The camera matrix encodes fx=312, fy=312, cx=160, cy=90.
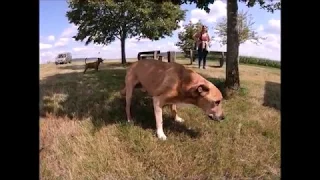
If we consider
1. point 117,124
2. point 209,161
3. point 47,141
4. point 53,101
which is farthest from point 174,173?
point 53,101

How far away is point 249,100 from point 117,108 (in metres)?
1.38

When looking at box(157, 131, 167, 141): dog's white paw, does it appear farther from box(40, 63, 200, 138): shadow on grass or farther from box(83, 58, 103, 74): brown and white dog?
box(83, 58, 103, 74): brown and white dog

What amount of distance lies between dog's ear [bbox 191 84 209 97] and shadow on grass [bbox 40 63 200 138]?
355 mm

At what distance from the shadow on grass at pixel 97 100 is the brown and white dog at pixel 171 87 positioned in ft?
0.28

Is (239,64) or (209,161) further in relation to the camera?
(239,64)

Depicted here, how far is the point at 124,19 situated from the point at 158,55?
48 centimetres

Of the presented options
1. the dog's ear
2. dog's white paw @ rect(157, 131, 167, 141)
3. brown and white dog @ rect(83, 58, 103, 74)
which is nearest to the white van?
brown and white dog @ rect(83, 58, 103, 74)

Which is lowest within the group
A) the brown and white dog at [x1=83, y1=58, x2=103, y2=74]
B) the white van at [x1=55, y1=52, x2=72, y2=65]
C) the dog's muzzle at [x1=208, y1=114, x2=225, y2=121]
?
the dog's muzzle at [x1=208, y1=114, x2=225, y2=121]

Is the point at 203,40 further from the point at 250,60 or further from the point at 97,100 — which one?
the point at 97,100

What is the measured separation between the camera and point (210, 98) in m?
3.02

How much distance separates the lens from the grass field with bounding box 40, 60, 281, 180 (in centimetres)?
258

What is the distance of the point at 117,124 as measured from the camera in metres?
3.08

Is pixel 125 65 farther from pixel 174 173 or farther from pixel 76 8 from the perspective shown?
pixel 174 173

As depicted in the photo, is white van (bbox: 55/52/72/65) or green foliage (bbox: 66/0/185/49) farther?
green foliage (bbox: 66/0/185/49)
